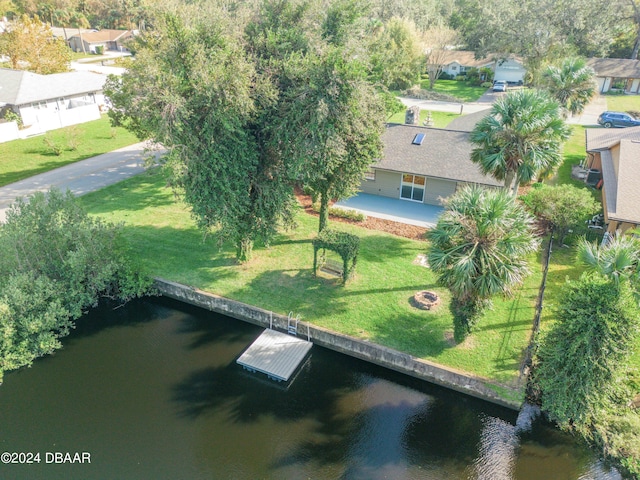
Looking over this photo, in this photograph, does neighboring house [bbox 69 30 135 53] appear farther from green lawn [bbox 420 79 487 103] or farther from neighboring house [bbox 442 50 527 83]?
neighboring house [bbox 442 50 527 83]

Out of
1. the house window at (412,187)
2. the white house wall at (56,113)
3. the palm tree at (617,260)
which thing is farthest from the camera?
the white house wall at (56,113)

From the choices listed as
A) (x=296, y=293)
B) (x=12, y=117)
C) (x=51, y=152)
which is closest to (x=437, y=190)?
(x=296, y=293)

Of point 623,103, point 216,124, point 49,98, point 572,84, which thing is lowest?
point 623,103

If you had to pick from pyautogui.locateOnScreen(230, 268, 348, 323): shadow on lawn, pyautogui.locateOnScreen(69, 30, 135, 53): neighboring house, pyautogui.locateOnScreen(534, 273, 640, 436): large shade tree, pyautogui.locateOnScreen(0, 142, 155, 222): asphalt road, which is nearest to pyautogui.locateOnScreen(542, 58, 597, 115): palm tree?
pyautogui.locateOnScreen(534, 273, 640, 436): large shade tree

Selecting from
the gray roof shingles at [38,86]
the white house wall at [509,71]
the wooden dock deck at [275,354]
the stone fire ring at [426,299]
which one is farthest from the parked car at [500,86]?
the wooden dock deck at [275,354]

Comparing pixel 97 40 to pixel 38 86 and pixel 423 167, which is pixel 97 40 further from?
pixel 423 167

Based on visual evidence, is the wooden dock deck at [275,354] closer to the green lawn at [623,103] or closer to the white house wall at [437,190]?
the white house wall at [437,190]

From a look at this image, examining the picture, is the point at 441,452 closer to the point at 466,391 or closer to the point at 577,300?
the point at 466,391
